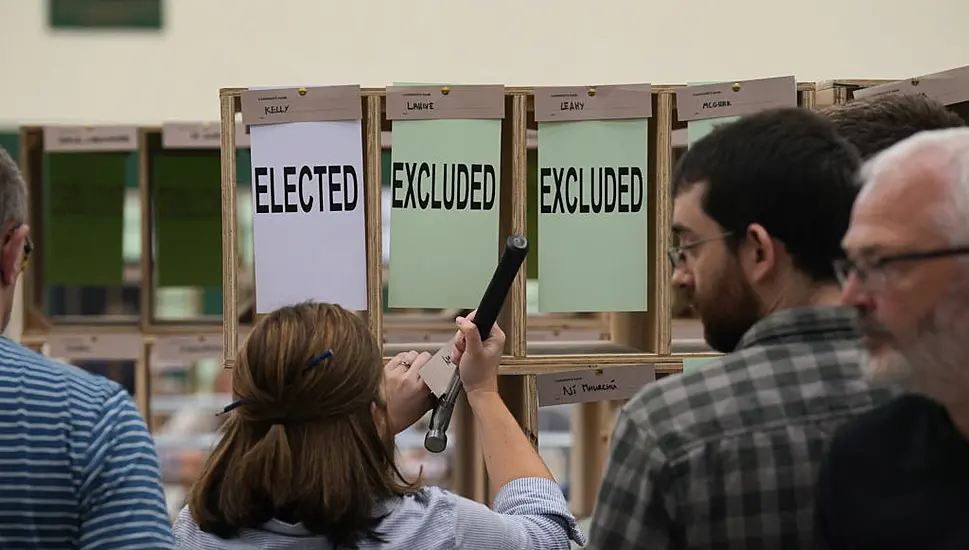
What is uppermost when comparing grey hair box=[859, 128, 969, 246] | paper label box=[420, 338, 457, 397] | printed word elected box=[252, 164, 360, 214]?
printed word elected box=[252, 164, 360, 214]

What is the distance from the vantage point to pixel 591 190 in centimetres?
159

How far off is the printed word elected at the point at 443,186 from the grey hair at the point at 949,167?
78 cm

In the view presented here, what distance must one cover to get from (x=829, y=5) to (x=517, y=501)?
8.23ft

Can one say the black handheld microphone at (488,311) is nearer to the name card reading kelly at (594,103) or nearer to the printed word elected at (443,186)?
the printed word elected at (443,186)

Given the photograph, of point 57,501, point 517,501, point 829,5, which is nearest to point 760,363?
point 517,501

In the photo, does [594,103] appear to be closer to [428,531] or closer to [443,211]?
[443,211]

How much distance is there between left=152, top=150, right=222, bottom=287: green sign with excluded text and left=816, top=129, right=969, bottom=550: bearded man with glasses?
1.83 meters

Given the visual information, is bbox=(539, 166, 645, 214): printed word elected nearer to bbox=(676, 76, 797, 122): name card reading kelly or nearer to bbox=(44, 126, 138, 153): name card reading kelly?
bbox=(676, 76, 797, 122): name card reading kelly

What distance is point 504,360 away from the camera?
1601 mm

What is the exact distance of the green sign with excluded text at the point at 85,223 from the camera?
2.43 meters

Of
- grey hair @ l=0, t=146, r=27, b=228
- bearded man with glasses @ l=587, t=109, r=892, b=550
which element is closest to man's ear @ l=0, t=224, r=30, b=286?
grey hair @ l=0, t=146, r=27, b=228

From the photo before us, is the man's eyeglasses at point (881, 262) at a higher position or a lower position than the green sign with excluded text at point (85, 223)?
lower

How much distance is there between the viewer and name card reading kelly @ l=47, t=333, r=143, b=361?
7.86 ft

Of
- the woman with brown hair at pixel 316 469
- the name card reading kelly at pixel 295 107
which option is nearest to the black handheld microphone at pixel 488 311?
the woman with brown hair at pixel 316 469
